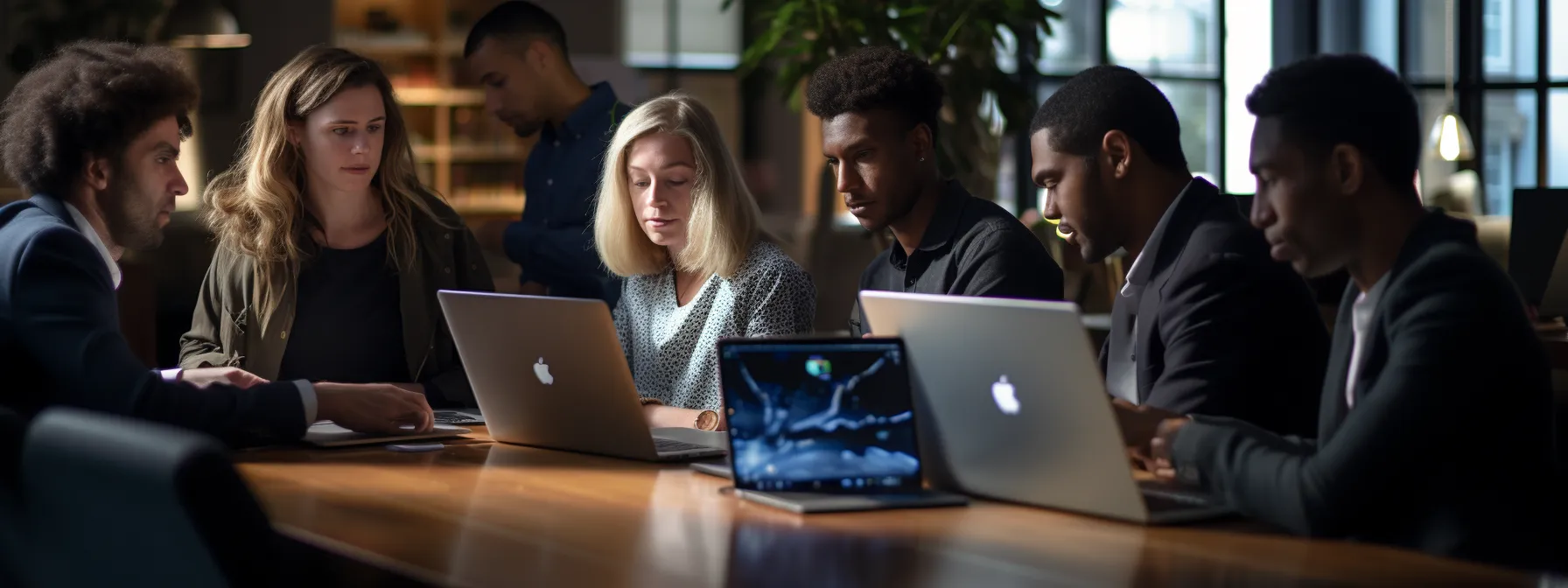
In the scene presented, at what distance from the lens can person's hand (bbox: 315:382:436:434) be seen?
225cm

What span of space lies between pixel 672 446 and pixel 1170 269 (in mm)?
A: 728

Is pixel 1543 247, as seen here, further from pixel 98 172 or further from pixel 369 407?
pixel 98 172

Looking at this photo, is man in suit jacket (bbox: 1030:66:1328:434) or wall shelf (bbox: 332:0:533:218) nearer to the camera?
man in suit jacket (bbox: 1030:66:1328:434)

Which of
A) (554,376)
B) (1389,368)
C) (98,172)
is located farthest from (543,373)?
(1389,368)

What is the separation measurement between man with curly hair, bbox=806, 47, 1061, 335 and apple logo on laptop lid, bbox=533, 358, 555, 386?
56 cm

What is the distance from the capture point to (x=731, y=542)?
4.90 ft

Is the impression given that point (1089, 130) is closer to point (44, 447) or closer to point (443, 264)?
point (443, 264)

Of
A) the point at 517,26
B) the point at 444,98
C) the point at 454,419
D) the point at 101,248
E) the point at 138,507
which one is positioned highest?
the point at 517,26

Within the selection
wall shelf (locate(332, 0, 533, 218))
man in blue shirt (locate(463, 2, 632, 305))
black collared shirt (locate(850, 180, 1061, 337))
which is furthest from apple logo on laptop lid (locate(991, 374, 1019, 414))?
wall shelf (locate(332, 0, 533, 218))

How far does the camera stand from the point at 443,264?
284 centimetres

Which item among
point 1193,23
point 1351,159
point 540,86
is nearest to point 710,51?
point 1193,23

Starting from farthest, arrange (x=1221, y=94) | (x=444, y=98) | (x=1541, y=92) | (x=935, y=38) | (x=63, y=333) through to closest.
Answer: (x=1221, y=94)
(x=1541, y=92)
(x=444, y=98)
(x=935, y=38)
(x=63, y=333)

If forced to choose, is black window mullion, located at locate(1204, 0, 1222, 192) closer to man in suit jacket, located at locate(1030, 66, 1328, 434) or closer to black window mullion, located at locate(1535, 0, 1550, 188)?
black window mullion, located at locate(1535, 0, 1550, 188)

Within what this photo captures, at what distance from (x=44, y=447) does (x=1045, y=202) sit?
1.48m
